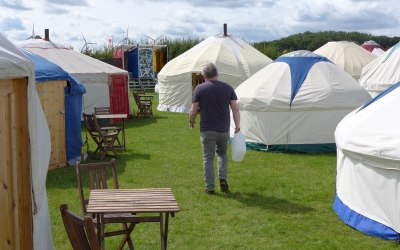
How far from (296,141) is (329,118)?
2.79 feet

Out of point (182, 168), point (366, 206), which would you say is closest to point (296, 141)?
point (182, 168)

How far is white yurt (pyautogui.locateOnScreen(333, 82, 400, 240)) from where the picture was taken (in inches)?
235

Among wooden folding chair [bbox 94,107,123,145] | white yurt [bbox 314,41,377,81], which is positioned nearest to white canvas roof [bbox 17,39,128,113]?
wooden folding chair [bbox 94,107,123,145]

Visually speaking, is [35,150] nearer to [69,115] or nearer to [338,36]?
[69,115]

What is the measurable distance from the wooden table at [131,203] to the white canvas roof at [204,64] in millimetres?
14401

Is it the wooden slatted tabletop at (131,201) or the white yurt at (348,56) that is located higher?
the white yurt at (348,56)

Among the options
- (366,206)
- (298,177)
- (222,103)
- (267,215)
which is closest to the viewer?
(366,206)

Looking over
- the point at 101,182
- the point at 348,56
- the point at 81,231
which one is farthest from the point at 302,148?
the point at 348,56

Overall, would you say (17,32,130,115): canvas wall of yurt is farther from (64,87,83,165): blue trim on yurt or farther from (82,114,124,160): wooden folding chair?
(64,87,83,165): blue trim on yurt

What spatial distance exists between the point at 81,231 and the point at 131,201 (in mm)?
1017

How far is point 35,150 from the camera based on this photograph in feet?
16.0

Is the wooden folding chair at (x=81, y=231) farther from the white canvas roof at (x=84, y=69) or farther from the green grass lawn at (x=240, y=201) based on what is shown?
the white canvas roof at (x=84, y=69)

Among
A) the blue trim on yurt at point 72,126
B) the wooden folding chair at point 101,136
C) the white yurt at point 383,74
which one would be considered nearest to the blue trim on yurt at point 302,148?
the wooden folding chair at point 101,136

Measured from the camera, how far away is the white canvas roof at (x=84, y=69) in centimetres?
1627
